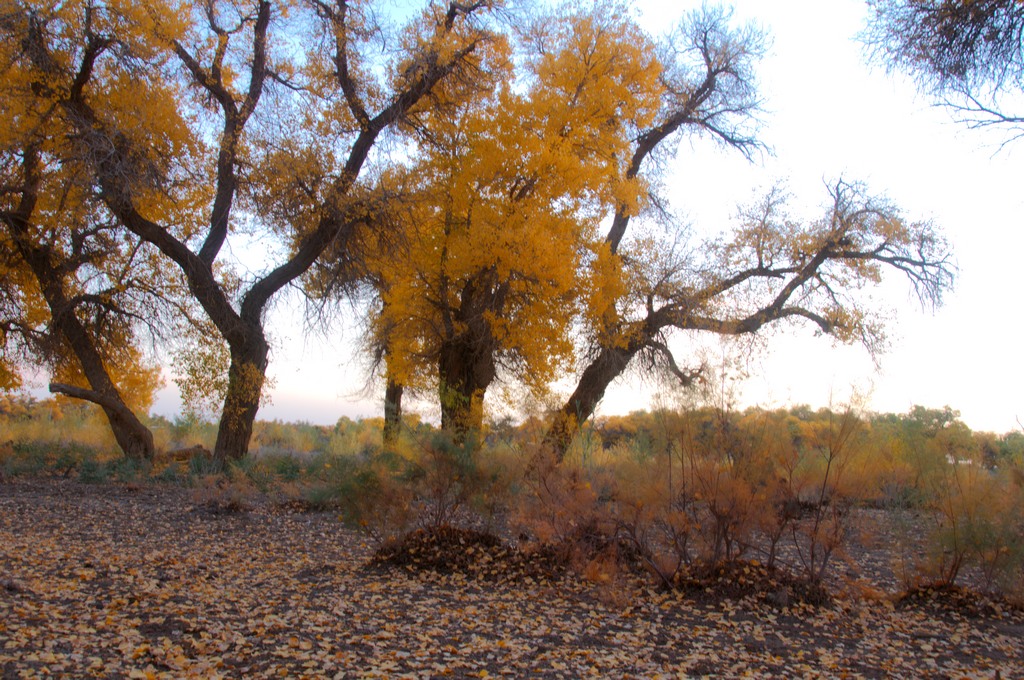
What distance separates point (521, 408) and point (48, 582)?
7992 mm

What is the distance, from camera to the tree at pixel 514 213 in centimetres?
1267

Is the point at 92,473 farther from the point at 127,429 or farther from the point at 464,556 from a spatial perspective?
the point at 464,556

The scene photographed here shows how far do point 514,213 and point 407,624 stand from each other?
27.3ft

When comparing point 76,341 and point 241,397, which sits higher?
point 76,341

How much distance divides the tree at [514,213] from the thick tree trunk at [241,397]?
239cm

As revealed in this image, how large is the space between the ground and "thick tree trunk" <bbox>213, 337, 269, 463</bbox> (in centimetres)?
571

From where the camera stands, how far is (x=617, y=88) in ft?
44.2

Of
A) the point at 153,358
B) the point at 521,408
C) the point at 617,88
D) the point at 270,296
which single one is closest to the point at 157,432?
the point at 153,358

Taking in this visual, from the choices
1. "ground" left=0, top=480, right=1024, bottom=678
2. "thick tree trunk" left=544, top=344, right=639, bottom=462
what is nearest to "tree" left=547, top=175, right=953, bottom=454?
"thick tree trunk" left=544, top=344, right=639, bottom=462

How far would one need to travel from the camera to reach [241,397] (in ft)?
45.0

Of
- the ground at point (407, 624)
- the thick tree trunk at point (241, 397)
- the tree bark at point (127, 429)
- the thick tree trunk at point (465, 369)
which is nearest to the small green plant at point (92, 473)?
the tree bark at point (127, 429)

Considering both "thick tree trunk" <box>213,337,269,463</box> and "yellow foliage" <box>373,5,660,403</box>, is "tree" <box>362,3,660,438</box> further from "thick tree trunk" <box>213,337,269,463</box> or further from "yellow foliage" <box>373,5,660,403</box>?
"thick tree trunk" <box>213,337,269,463</box>

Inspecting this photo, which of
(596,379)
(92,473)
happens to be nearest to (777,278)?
(596,379)

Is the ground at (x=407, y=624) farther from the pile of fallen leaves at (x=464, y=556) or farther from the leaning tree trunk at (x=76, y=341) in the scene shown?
the leaning tree trunk at (x=76, y=341)
